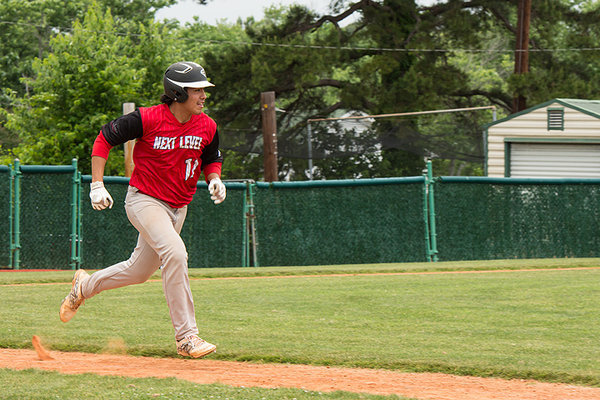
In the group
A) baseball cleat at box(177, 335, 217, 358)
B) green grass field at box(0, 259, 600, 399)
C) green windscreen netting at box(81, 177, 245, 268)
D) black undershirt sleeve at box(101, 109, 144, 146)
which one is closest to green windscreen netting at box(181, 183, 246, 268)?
green windscreen netting at box(81, 177, 245, 268)

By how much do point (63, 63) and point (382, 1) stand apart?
11.2m

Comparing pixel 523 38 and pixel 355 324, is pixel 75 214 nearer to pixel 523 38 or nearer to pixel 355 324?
pixel 355 324

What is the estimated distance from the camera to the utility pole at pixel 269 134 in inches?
749

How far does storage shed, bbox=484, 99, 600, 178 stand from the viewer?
19.8 m

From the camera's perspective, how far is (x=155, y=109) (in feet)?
20.0

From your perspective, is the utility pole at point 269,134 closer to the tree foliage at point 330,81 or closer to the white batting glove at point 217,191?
the tree foliage at point 330,81

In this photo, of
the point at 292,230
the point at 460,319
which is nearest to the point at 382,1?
the point at 292,230

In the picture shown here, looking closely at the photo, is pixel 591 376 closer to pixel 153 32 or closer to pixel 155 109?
pixel 155 109

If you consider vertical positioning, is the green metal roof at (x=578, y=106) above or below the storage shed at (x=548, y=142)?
above

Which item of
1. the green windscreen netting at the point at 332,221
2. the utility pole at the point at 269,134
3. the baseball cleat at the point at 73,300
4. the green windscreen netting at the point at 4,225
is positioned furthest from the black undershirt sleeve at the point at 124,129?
the utility pole at the point at 269,134

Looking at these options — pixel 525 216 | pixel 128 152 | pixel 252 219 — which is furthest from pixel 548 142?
pixel 128 152

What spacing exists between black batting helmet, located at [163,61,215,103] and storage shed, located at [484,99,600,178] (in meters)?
15.6

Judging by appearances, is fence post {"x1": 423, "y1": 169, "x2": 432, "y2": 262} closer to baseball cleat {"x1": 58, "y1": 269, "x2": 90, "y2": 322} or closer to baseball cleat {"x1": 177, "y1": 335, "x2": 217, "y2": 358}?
baseball cleat {"x1": 58, "y1": 269, "x2": 90, "y2": 322}

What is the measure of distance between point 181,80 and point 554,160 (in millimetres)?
16162
